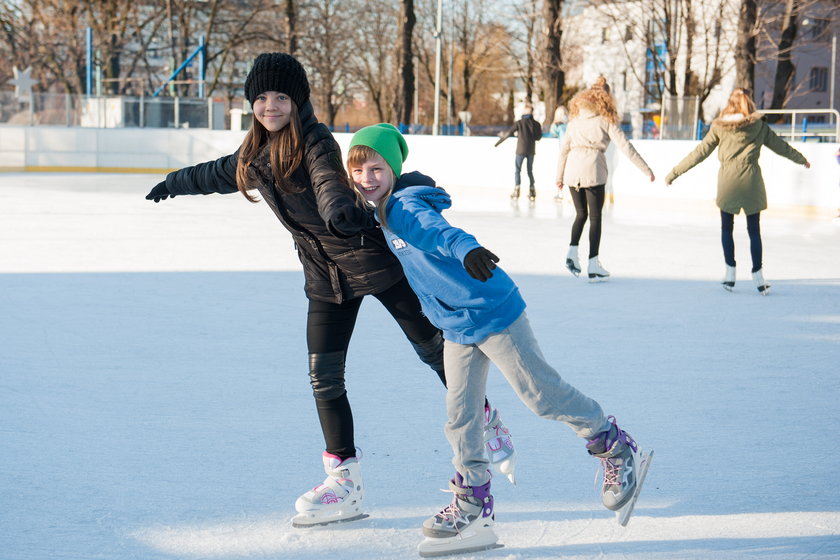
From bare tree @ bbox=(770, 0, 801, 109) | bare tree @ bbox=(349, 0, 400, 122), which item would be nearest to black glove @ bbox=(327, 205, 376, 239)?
bare tree @ bbox=(770, 0, 801, 109)

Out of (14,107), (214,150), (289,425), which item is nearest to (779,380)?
(289,425)

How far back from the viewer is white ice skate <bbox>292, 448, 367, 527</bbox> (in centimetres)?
271

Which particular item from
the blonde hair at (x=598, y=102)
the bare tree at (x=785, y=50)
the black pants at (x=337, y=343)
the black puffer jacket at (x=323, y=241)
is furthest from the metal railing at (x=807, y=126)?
the black puffer jacket at (x=323, y=241)

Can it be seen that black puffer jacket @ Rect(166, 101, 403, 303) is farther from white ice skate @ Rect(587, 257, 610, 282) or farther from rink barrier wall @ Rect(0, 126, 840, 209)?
rink barrier wall @ Rect(0, 126, 840, 209)

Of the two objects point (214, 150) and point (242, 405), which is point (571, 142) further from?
point (214, 150)

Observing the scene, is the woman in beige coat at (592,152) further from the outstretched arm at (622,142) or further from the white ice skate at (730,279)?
the white ice skate at (730,279)

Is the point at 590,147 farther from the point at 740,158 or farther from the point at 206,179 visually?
the point at 206,179

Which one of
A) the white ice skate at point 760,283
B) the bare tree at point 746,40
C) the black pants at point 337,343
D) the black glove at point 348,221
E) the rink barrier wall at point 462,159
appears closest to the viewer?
the black glove at point 348,221

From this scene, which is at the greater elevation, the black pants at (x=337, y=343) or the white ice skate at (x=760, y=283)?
the black pants at (x=337, y=343)

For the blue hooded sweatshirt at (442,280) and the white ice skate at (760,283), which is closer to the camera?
the blue hooded sweatshirt at (442,280)

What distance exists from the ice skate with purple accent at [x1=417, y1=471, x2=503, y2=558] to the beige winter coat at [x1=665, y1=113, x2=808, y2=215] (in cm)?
443

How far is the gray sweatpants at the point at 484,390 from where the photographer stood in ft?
8.34

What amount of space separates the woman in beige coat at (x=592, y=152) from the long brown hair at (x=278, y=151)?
454 cm

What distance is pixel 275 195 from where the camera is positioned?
9.03ft
